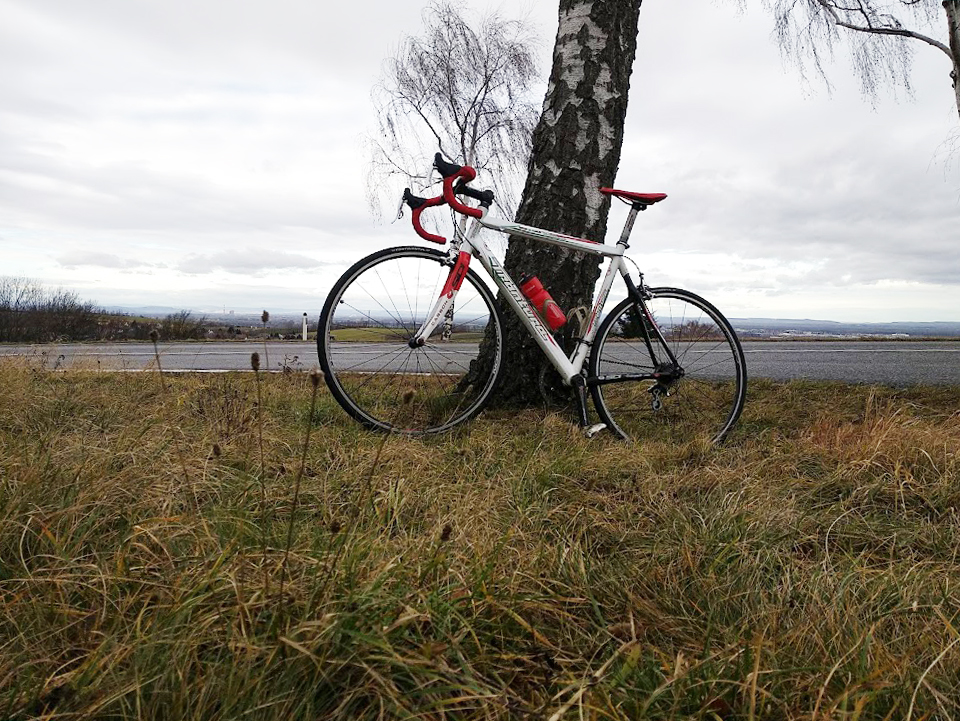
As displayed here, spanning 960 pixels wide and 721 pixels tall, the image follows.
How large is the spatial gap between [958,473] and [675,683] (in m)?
1.89

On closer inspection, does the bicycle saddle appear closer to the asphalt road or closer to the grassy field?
the grassy field

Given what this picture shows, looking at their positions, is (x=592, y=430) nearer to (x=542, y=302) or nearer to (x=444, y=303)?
(x=542, y=302)

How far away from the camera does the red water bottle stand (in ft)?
11.7

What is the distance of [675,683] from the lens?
1.14 meters

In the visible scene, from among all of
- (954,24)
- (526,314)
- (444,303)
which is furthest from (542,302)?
(954,24)

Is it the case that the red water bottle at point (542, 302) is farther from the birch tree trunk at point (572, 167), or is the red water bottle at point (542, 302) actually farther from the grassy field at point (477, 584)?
the grassy field at point (477, 584)

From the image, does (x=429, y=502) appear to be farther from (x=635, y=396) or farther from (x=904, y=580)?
(x=635, y=396)

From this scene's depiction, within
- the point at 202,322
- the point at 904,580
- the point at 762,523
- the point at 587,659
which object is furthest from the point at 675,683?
the point at 202,322

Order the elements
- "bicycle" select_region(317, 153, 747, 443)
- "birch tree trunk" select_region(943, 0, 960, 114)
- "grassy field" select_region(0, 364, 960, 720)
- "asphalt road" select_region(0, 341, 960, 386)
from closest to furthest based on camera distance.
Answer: "grassy field" select_region(0, 364, 960, 720) < "bicycle" select_region(317, 153, 747, 443) < "birch tree trunk" select_region(943, 0, 960, 114) < "asphalt road" select_region(0, 341, 960, 386)

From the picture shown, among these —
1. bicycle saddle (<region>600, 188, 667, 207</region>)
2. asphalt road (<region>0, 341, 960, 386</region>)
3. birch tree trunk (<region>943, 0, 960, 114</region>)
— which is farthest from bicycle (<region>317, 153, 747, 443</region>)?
birch tree trunk (<region>943, 0, 960, 114</region>)

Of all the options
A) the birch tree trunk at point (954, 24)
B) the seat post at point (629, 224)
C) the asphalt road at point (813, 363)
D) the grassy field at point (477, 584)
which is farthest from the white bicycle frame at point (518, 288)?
the birch tree trunk at point (954, 24)

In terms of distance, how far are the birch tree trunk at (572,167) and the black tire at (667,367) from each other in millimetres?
454

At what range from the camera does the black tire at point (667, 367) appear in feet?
12.0

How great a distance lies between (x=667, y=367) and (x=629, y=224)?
874 mm
